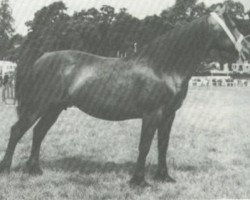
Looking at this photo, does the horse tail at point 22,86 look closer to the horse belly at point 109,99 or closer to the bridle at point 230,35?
the horse belly at point 109,99

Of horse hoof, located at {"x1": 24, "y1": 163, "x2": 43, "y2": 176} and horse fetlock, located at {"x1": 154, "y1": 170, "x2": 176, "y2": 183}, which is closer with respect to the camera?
horse fetlock, located at {"x1": 154, "y1": 170, "x2": 176, "y2": 183}

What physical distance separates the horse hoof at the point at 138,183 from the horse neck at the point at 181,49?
1.80 m

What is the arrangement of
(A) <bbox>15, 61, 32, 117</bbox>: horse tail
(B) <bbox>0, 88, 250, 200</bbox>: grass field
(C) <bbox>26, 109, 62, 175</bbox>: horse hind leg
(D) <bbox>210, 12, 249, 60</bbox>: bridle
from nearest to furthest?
(B) <bbox>0, 88, 250, 200</bbox>: grass field
(D) <bbox>210, 12, 249, 60</bbox>: bridle
(A) <bbox>15, 61, 32, 117</bbox>: horse tail
(C) <bbox>26, 109, 62, 175</bbox>: horse hind leg

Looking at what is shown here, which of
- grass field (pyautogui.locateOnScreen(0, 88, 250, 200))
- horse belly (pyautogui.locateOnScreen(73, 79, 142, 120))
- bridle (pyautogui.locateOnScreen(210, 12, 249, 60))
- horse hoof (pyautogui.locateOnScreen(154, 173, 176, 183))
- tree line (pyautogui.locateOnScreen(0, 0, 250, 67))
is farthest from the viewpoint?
tree line (pyautogui.locateOnScreen(0, 0, 250, 67))

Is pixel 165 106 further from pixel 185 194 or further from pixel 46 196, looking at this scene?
pixel 46 196

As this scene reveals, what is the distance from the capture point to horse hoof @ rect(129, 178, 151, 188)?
7.17 m

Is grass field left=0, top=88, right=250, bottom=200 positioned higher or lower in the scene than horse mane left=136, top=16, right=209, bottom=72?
lower

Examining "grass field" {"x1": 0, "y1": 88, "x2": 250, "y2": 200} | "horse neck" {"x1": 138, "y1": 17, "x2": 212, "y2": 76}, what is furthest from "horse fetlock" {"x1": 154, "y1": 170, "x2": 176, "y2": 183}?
"horse neck" {"x1": 138, "y1": 17, "x2": 212, "y2": 76}

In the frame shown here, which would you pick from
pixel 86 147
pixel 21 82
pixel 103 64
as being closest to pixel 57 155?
pixel 86 147

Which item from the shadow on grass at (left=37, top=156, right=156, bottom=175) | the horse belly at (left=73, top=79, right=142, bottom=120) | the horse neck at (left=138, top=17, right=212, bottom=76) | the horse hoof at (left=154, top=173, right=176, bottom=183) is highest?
the horse neck at (left=138, top=17, right=212, bottom=76)

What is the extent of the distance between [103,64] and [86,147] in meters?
3.73

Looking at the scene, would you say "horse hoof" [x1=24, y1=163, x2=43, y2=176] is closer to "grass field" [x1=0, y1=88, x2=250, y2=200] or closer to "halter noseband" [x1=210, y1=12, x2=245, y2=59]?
"grass field" [x1=0, y1=88, x2=250, y2=200]

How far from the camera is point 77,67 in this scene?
7820mm

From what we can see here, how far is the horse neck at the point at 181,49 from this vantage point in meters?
7.11
